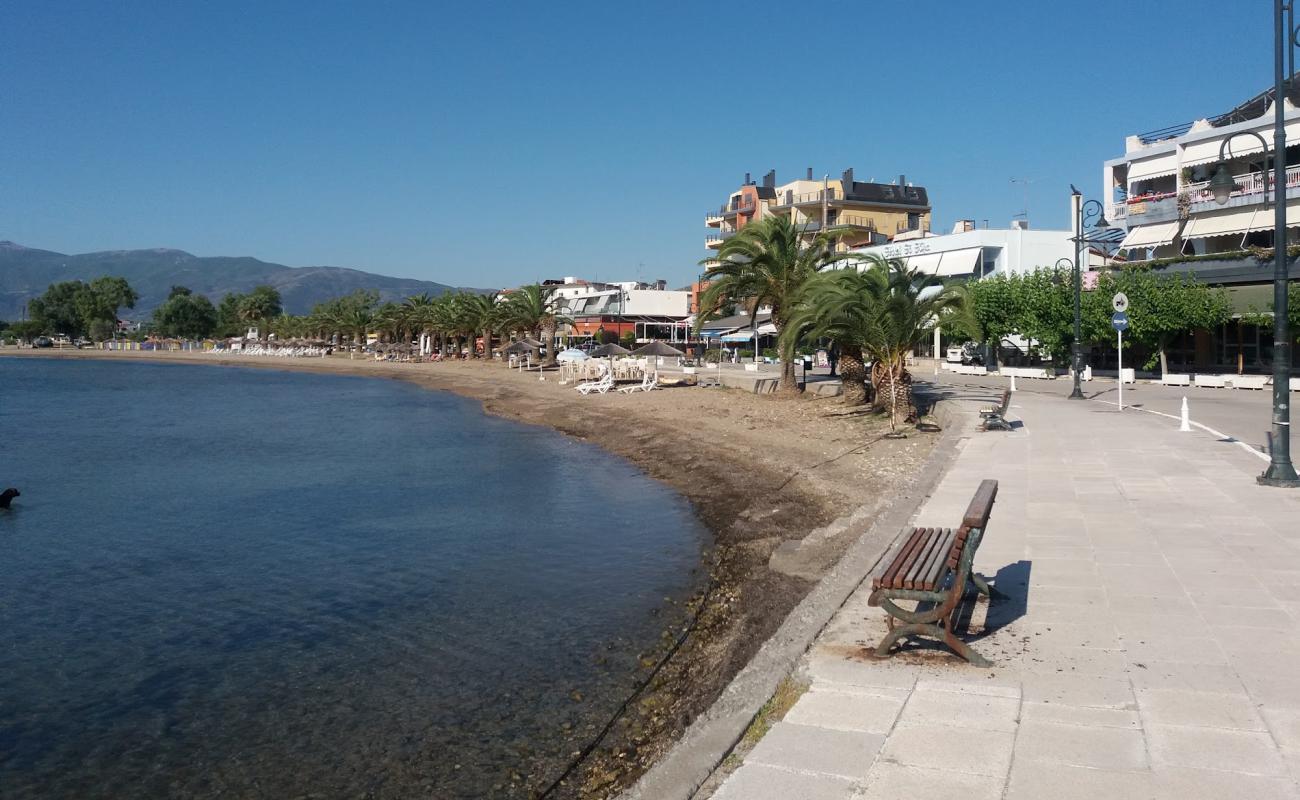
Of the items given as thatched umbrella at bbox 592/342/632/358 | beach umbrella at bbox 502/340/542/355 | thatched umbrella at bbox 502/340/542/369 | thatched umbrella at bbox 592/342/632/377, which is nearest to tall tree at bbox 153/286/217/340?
thatched umbrella at bbox 502/340/542/369

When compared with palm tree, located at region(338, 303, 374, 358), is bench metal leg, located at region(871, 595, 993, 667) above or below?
below

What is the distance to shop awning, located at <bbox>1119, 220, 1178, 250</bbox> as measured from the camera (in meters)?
41.7

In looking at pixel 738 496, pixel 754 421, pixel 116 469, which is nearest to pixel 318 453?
pixel 116 469

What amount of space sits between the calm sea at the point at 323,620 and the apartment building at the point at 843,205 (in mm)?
60997

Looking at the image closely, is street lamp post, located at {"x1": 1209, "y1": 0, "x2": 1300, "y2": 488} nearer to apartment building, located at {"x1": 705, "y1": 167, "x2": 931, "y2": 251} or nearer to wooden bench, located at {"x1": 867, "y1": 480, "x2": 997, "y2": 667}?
wooden bench, located at {"x1": 867, "y1": 480, "x2": 997, "y2": 667}

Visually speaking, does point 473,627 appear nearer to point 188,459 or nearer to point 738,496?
point 738,496

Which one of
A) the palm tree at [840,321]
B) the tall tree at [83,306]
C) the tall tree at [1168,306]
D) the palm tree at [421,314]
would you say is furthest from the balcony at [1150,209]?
the tall tree at [83,306]

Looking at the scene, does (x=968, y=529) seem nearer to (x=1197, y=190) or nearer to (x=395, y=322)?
(x=1197, y=190)

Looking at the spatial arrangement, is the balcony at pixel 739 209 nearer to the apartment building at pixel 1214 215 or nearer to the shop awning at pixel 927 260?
the shop awning at pixel 927 260

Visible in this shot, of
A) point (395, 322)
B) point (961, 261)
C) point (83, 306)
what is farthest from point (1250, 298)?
point (83, 306)

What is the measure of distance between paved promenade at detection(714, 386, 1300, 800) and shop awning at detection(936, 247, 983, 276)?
45425mm

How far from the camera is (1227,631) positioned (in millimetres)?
6473

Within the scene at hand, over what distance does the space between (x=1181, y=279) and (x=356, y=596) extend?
33.4 metres

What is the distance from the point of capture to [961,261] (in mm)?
54406
